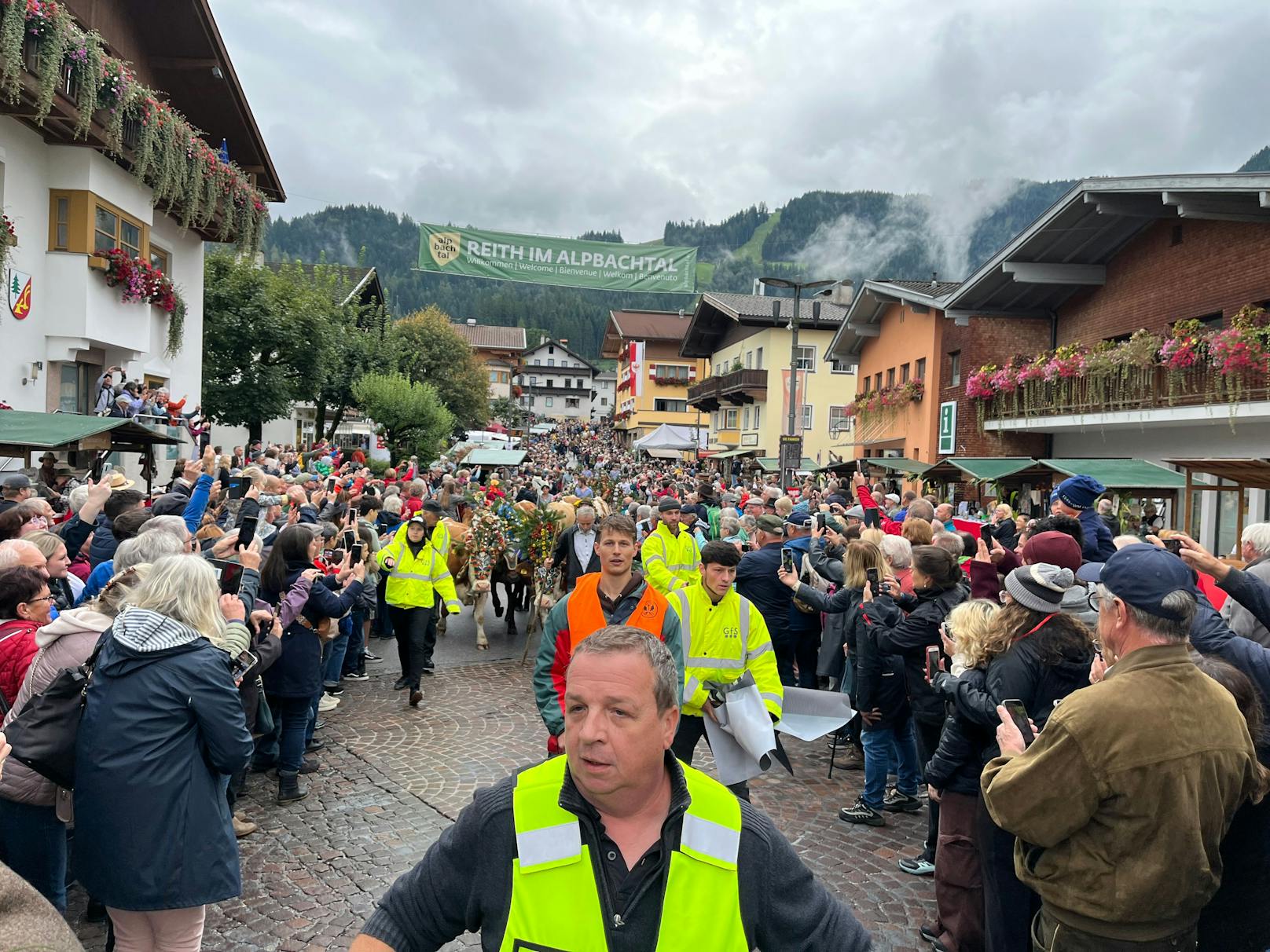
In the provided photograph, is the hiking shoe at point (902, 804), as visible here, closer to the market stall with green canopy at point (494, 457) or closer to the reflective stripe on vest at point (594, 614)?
the reflective stripe on vest at point (594, 614)

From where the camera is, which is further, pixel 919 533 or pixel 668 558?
pixel 668 558

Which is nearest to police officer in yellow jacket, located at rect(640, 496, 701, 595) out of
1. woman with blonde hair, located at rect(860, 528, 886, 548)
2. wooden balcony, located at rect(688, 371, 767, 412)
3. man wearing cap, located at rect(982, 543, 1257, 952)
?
woman with blonde hair, located at rect(860, 528, 886, 548)

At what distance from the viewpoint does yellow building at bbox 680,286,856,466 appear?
1634 inches

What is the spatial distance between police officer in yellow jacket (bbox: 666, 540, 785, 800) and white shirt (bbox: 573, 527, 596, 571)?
414cm

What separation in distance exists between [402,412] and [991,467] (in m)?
21.4

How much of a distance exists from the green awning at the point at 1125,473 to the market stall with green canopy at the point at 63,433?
13.5 metres

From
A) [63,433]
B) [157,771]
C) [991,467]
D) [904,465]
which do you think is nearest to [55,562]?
[157,771]

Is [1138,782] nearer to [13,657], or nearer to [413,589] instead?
[13,657]

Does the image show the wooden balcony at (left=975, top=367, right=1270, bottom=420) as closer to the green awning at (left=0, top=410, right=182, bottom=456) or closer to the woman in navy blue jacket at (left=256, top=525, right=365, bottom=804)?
the woman in navy blue jacket at (left=256, top=525, right=365, bottom=804)

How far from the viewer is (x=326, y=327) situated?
25.9 metres

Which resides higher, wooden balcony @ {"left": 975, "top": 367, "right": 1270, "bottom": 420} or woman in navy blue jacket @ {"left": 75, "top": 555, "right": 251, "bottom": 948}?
wooden balcony @ {"left": 975, "top": 367, "right": 1270, "bottom": 420}

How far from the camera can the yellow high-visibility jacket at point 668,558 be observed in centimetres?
855

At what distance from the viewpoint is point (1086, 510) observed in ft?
24.3

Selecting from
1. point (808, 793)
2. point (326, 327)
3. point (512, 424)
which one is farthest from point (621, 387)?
point (808, 793)
